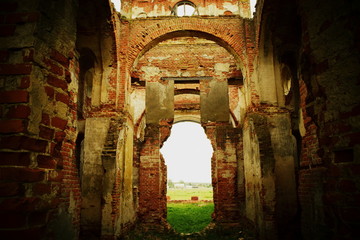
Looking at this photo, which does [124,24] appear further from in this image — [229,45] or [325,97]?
[325,97]

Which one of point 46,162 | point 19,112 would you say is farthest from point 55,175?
point 19,112

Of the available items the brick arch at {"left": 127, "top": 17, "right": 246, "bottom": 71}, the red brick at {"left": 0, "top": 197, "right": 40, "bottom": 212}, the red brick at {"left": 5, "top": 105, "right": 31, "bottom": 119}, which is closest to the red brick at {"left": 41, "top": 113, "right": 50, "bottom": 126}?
the red brick at {"left": 5, "top": 105, "right": 31, "bottom": 119}

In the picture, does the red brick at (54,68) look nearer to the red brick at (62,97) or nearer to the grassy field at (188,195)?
the red brick at (62,97)

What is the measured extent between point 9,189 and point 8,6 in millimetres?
1568

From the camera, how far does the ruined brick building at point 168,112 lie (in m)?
2.04

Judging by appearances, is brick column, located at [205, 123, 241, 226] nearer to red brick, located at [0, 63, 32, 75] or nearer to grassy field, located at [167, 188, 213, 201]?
red brick, located at [0, 63, 32, 75]

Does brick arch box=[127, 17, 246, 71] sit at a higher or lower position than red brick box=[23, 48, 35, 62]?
higher

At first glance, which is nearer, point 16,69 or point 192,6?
point 16,69

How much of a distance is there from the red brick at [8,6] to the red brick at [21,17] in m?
0.05

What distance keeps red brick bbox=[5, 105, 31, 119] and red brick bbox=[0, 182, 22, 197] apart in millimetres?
513

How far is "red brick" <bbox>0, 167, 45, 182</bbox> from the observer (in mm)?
1803

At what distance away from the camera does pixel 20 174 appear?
1843mm

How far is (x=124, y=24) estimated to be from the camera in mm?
7289

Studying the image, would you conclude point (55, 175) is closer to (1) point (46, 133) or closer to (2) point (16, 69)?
(1) point (46, 133)
